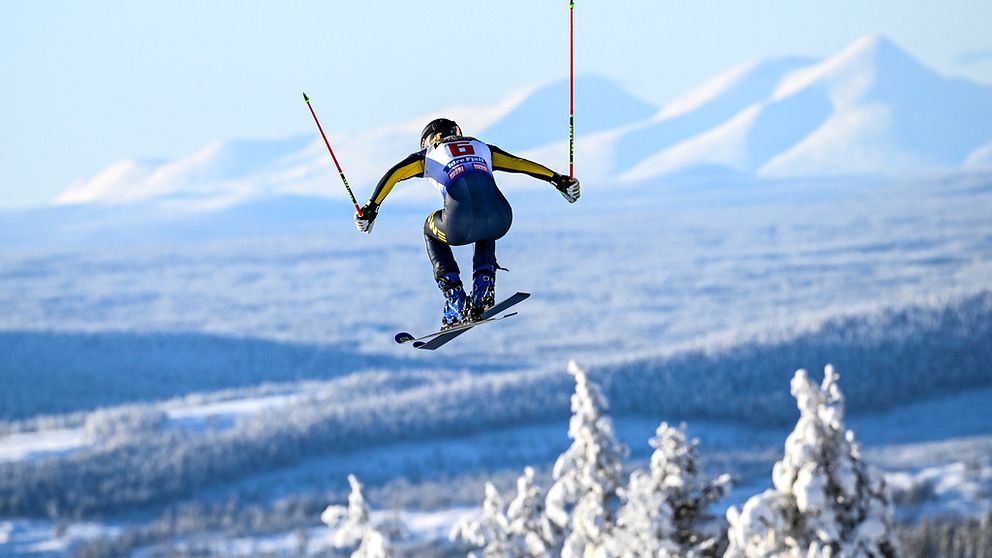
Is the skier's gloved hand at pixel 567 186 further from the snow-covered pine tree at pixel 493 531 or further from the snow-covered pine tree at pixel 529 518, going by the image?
the snow-covered pine tree at pixel 493 531

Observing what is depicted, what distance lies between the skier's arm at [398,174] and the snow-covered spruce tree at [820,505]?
6058mm

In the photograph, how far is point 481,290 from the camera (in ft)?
70.0

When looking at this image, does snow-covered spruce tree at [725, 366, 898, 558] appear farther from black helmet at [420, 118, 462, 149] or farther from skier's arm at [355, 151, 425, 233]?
skier's arm at [355, 151, 425, 233]

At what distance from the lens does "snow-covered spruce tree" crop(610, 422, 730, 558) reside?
2381 cm

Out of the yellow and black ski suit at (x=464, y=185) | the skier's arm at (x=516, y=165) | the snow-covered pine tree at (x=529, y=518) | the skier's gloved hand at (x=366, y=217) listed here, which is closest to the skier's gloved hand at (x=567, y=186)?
the skier's arm at (x=516, y=165)

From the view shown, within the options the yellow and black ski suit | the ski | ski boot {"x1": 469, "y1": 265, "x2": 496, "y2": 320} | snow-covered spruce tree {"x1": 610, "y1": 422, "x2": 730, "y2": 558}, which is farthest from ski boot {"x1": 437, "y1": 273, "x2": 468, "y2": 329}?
snow-covered spruce tree {"x1": 610, "y1": 422, "x2": 730, "y2": 558}

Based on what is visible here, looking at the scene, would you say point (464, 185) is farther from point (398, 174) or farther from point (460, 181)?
point (398, 174)

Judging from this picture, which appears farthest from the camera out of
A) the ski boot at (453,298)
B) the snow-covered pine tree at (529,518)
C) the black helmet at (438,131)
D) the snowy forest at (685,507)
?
the snow-covered pine tree at (529,518)

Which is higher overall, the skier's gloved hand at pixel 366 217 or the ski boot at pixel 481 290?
the skier's gloved hand at pixel 366 217

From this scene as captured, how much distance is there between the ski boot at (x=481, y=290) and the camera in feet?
69.7

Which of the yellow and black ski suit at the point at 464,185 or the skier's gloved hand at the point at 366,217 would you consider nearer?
the skier's gloved hand at the point at 366,217

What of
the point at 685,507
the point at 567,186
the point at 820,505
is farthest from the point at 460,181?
the point at 685,507

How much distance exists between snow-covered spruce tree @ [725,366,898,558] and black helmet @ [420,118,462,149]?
5.87m

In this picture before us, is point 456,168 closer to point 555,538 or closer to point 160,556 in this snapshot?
point 555,538
